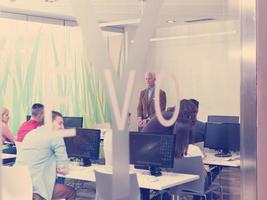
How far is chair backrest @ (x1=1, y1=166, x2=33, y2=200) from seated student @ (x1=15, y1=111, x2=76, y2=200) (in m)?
0.05

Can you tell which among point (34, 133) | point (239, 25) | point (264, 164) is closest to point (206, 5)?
Answer: point (239, 25)

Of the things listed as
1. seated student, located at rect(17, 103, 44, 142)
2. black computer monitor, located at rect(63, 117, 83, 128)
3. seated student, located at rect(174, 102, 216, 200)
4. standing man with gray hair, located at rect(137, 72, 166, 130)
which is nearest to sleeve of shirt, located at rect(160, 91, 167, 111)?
standing man with gray hair, located at rect(137, 72, 166, 130)

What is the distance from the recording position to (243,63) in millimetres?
2262

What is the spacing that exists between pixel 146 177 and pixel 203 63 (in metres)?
0.63

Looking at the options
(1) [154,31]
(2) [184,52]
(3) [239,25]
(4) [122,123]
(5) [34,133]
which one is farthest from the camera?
(3) [239,25]

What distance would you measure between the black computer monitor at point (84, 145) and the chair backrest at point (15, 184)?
0.59 feet

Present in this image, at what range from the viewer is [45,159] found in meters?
1.73

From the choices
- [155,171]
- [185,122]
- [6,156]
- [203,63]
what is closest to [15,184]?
[6,156]

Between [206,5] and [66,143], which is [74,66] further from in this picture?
[206,5]

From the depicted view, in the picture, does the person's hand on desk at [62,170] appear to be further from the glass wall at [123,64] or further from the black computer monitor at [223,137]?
the black computer monitor at [223,137]

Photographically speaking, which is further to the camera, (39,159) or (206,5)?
(206,5)

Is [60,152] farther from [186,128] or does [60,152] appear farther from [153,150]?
[153,150]

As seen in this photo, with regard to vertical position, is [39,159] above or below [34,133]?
below

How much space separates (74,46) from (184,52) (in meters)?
0.58
